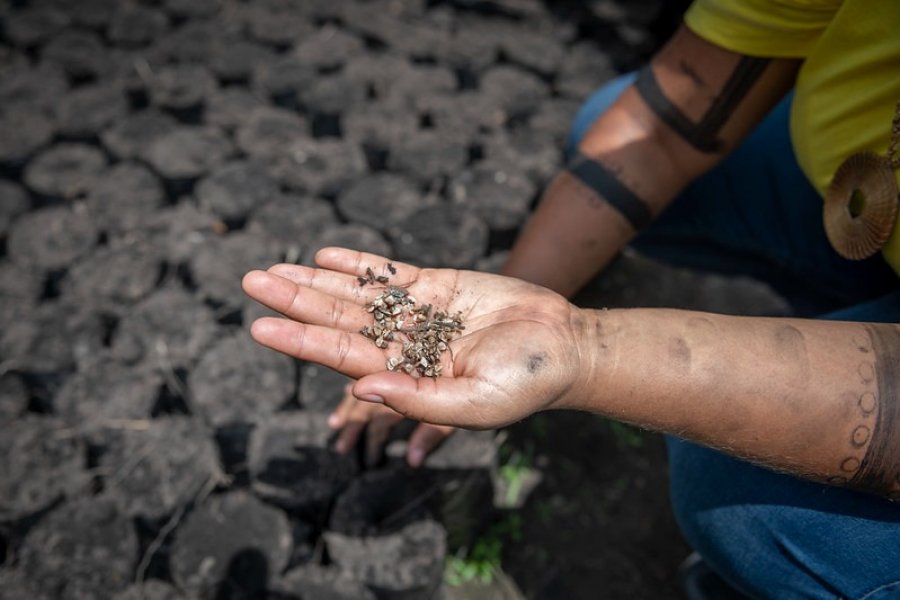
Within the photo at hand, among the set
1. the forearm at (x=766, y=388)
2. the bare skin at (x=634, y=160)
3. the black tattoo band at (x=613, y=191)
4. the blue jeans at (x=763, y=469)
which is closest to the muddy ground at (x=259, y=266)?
the bare skin at (x=634, y=160)

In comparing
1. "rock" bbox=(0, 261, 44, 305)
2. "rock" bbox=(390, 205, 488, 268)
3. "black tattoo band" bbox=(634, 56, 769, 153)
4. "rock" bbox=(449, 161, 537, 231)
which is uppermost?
"black tattoo band" bbox=(634, 56, 769, 153)

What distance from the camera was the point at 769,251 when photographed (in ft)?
7.52

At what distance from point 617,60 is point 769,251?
1.77m

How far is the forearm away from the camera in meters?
1.35

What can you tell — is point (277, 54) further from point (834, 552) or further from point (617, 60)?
point (834, 552)

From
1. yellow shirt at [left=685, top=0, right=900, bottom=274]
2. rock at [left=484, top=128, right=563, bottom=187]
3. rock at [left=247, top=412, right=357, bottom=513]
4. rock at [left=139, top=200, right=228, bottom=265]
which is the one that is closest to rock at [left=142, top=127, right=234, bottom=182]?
rock at [left=139, top=200, right=228, bottom=265]

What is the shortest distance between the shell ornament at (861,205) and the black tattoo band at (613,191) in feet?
1.73

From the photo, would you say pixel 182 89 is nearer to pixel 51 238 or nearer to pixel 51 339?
pixel 51 238

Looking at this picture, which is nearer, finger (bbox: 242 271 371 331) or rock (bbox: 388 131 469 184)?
finger (bbox: 242 271 371 331)

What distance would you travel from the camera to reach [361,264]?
157 centimetres

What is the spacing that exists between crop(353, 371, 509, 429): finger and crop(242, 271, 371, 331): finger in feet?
0.83

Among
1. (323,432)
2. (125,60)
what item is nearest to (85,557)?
(323,432)

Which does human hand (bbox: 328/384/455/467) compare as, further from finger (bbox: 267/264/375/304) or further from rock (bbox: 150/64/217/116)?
rock (bbox: 150/64/217/116)

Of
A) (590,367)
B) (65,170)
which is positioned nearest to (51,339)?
(65,170)
